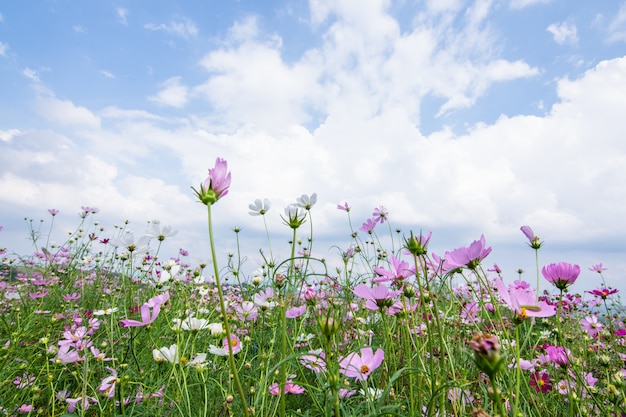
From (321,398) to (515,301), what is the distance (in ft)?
2.89

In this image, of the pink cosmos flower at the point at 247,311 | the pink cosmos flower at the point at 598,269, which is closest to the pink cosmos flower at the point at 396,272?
the pink cosmos flower at the point at 247,311

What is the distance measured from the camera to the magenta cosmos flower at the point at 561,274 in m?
1.05

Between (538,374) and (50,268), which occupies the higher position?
(50,268)

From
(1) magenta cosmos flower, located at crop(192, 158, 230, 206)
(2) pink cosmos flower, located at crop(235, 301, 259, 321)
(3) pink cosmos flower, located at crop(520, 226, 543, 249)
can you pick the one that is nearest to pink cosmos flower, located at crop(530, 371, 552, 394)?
(3) pink cosmos flower, located at crop(520, 226, 543, 249)

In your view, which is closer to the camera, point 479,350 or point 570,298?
point 479,350

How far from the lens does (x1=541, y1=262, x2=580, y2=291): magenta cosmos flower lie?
105cm

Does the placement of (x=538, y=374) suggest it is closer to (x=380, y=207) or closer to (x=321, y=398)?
(x=321, y=398)

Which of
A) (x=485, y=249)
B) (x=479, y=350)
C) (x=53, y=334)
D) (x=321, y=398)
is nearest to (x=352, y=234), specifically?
(x=321, y=398)

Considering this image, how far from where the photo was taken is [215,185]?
28.9 inches

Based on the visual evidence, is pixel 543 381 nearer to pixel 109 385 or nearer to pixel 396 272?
pixel 396 272

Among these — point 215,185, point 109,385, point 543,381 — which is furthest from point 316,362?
point 543,381

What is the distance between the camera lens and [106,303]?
2.54 metres

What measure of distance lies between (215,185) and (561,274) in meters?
0.97

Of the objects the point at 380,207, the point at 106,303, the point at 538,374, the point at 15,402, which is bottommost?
the point at 538,374
